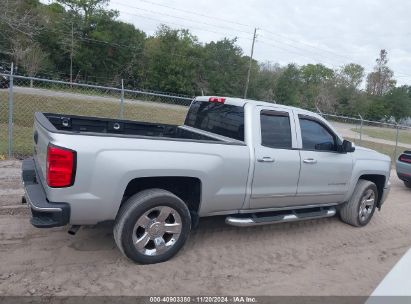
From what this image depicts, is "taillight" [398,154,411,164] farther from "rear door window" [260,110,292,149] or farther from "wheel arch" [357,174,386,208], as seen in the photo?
"rear door window" [260,110,292,149]

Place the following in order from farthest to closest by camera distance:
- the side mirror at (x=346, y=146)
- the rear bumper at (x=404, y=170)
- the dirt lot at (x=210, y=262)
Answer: the rear bumper at (x=404, y=170) → the side mirror at (x=346, y=146) → the dirt lot at (x=210, y=262)

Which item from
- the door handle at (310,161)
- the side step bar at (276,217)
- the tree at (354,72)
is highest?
the tree at (354,72)

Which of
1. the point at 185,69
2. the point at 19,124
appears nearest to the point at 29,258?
the point at 19,124

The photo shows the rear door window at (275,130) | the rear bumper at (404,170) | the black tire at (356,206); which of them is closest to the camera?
the rear door window at (275,130)

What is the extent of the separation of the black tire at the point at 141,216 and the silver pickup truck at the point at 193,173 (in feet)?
0.03

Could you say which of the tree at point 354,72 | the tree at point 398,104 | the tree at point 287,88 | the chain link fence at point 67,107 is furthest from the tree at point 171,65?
the tree at point 354,72

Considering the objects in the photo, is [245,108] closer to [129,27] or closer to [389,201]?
[389,201]

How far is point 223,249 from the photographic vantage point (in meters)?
4.76

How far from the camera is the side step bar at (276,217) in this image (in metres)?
4.66

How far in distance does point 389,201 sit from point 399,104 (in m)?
66.8

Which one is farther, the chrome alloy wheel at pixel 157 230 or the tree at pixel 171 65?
the tree at pixel 171 65

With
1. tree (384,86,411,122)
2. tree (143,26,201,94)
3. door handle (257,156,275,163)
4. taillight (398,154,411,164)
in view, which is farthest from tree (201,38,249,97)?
door handle (257,156,275,163)

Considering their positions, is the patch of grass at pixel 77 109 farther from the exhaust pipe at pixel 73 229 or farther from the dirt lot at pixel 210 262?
the exhaust pipe at pixel 73 229

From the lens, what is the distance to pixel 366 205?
6.27m
